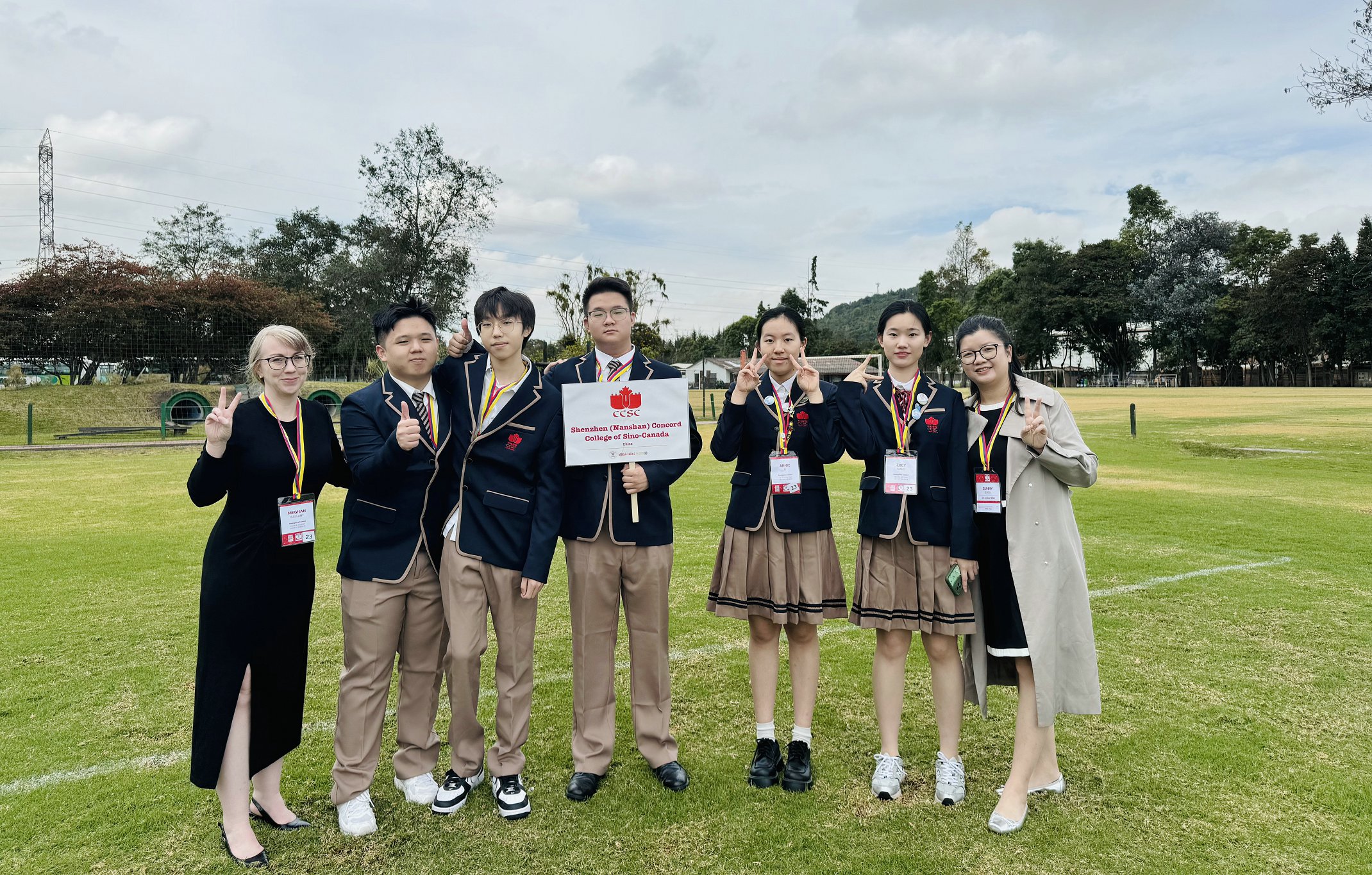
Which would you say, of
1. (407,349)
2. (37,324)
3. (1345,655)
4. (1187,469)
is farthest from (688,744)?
(37,324)

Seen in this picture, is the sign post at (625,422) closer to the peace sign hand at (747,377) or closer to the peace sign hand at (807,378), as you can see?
the peace sign hand at (747,377)

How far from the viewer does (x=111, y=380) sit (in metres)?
31.8

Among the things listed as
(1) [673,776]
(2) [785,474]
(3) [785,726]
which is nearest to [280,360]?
(2) [785,474]

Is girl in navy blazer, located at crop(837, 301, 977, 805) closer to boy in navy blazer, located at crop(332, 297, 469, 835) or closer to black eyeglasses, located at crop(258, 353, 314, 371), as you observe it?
boy in navy blazer, located at crop(332, 297, 469, 835)

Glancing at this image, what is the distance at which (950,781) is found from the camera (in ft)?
10.7

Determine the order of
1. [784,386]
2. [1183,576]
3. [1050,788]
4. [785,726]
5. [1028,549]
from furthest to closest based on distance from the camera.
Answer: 1. [1183,576]
2. [785,726]
3. [784,386]
4. [1050,788]
5. [1028,549]

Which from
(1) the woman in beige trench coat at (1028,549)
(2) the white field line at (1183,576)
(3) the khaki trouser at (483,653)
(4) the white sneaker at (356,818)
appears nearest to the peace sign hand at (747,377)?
(1) the woman in beige trench coat at (1028,549)

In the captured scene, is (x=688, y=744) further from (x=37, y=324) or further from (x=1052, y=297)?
(x=1052, y=297)

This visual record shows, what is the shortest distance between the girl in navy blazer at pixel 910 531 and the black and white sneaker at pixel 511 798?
4.80 ft

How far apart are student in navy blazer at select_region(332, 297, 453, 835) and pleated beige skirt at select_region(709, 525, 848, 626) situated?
1258 millimetres

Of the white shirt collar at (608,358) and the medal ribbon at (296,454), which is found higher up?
the white shirt collar at (608,358)

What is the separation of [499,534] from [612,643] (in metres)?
0.72

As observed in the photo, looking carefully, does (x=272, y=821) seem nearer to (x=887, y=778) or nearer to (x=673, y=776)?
(x=673, y=776)

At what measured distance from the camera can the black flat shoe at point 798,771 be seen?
3361mm
